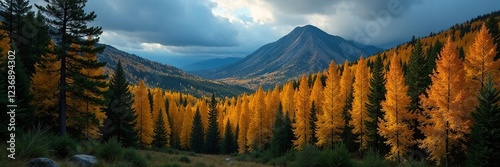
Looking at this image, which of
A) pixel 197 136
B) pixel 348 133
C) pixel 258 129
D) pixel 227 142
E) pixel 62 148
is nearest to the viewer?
pixel 62 148

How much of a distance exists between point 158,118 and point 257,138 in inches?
823

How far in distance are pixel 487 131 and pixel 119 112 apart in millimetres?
39706

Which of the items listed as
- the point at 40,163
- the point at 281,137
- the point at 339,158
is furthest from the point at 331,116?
the point at 40,163

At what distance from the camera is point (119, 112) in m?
39.2

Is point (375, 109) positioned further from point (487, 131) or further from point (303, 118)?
point (487, 131)

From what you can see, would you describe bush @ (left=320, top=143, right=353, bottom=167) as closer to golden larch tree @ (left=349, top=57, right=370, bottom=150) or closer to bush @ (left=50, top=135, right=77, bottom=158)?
bush @ (left=50, top=135, right=77, bottom=158)

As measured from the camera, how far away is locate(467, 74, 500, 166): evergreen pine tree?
22578 millimetres

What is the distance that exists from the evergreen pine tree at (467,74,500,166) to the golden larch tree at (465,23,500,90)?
5.73 meters

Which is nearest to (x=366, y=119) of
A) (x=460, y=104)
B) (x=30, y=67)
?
(x=460, y=104)

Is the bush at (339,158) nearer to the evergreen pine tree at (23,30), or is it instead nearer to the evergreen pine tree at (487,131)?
the evergreen pine tree at (487,131)

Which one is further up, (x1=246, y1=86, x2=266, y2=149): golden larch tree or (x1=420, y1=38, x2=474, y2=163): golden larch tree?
(x1=420, y1=38, x2=474, y2=163): golden larch tree

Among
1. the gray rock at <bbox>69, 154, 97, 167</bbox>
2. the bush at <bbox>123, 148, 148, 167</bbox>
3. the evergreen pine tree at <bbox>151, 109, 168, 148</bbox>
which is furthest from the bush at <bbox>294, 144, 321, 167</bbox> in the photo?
the evergreen pine tree at <bbox>151, 109, 168, 148</bbox>

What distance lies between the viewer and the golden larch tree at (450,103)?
86.4 ft

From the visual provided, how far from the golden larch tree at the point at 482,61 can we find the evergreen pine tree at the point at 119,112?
40001mm
